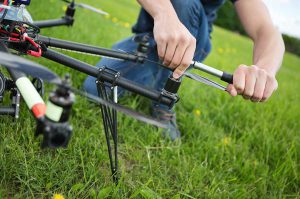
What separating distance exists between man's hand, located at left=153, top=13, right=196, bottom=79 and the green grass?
0.58 meters

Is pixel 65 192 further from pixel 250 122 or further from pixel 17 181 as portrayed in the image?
pixel 250 122

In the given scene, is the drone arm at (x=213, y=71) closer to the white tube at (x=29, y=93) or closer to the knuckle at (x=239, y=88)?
the knuckle at (x=239, y=88)

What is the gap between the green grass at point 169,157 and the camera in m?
1.44

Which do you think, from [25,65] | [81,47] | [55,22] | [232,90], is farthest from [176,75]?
[55,22]

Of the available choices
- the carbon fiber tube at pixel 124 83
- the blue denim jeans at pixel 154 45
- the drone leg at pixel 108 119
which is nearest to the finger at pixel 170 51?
the carbon fiber tube at pixel 124 83

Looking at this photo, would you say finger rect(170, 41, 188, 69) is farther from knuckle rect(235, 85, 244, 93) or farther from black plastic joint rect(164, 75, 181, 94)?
knuckle rect(235, 85, 244, 93)

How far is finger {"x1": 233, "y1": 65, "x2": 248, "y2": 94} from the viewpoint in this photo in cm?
133

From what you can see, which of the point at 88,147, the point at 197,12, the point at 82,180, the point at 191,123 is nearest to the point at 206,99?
the point at 191,123

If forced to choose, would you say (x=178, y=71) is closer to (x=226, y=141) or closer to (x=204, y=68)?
(x=204, y=68)

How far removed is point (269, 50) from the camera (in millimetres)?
1852

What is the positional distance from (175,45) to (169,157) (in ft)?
3.08

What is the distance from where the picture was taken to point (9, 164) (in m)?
1.41

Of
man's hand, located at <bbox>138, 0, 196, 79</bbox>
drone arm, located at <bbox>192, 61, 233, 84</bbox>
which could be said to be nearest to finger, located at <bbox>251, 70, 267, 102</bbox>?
drone arm, located at <bbox>192, 61, 233, 84</bbox>

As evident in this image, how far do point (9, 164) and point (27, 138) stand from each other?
0.23 metres
